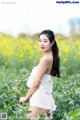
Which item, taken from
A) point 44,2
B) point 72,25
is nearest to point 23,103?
point 44,2

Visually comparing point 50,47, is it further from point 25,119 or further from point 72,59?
point 72,59

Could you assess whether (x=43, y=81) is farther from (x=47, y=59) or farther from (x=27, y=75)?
(x=27, y=75)

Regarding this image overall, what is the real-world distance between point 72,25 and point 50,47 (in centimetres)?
908

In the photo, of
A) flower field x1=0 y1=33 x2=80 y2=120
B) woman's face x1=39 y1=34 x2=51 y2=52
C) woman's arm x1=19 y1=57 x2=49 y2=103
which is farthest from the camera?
flower field x1=0 y1=33 x2=80 y2=120

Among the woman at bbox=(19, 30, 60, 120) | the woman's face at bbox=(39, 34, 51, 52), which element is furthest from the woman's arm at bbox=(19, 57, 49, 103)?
the woman's face at bbox=(39, 34, 51, 52)

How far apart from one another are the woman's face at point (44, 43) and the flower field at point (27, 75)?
0.69 m

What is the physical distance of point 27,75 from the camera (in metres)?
7.66

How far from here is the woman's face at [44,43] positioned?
577 cm

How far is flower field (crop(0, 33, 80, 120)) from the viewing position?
6.25m

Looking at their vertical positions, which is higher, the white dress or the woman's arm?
the woman's arm

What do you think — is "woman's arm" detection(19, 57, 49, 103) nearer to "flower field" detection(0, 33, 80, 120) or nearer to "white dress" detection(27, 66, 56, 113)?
"white dress" detection(27, 66, 56, 113)

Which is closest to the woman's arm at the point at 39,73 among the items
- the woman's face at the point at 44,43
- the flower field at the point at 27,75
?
the woman's face at the point at 44,43

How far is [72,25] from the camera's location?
14828mm

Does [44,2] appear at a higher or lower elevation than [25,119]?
higher
